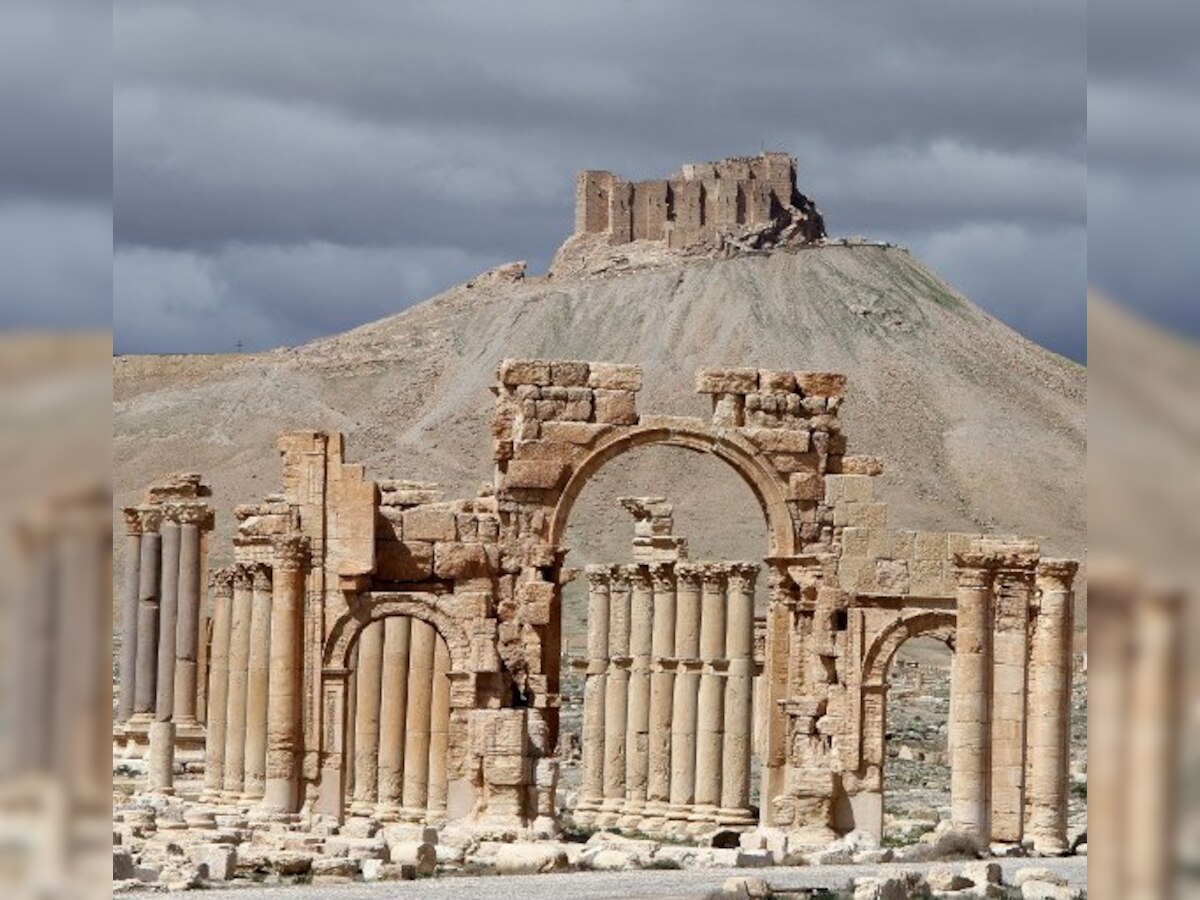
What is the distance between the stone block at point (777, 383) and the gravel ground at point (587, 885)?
28.7ft

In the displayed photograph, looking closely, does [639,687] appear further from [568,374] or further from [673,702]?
[568,374]

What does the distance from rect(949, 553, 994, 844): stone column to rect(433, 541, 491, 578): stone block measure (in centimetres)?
600

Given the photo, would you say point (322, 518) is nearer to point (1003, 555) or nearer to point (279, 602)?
point (279, 602)

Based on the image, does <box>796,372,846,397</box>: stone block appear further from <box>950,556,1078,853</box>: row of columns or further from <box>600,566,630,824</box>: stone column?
<box>600,566,630,824</box>: stone column

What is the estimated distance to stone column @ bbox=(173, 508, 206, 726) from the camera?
4594cm

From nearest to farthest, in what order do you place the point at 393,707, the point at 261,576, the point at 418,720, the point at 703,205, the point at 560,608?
the point at 560,608 → the point at 261,576 → the point at 418,720 → the point at 393,707 → the point at 703,205

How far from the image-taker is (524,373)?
34156mm

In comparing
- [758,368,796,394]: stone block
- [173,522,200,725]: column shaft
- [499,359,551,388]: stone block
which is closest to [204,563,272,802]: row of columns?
[173,522,200,725]: column shaft

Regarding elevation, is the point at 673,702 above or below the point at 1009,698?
below

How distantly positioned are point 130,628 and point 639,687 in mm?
9212

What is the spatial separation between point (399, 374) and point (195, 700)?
108130 millimetres

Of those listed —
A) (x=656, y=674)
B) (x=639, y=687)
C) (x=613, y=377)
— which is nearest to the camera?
(x=613, y=377)

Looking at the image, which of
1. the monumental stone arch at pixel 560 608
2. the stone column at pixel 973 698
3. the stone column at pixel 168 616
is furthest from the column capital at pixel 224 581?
the stone column at pixel 973 698

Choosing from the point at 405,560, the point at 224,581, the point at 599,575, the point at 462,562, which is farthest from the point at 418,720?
the point at 599,575
